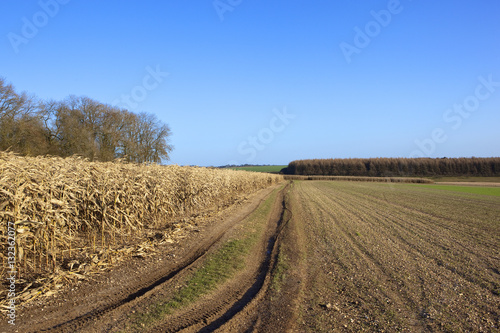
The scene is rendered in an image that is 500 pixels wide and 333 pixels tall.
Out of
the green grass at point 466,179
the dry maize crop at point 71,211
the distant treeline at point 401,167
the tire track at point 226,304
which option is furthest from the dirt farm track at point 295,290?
the distant treeline at point 401,167

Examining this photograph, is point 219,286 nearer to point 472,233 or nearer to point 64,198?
point 64,198

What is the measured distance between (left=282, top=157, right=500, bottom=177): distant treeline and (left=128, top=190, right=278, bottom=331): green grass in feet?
317

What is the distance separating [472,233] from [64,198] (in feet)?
46.5

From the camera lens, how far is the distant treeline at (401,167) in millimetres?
87938

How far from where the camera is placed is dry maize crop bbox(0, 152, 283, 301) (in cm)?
567

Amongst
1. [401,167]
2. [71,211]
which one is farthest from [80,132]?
[401,167]

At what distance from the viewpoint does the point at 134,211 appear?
32.2 ft

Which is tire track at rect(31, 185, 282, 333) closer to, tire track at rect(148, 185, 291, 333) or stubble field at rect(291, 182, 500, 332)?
tire track at rect(148, 185, 291, 333)

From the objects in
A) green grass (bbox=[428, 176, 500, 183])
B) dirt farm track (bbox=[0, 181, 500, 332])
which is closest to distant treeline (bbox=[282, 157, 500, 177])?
green grass (bbox=[428, 176, 500, 183])

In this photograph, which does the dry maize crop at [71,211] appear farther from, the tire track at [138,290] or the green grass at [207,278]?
the green grass at [207,278]

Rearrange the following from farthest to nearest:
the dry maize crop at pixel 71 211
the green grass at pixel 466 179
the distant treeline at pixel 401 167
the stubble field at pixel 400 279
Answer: the distant treeline at pixel 401 167 < the green grass at pixel 466 179 < the dry maize crop at pixel 71 211 < the stubble field at pixel 400 279

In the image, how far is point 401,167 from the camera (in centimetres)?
9544

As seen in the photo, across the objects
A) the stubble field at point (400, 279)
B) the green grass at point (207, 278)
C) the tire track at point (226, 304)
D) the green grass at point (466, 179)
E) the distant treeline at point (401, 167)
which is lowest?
the stubble field at point (400, 279)

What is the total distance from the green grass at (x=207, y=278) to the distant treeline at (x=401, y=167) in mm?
96525
